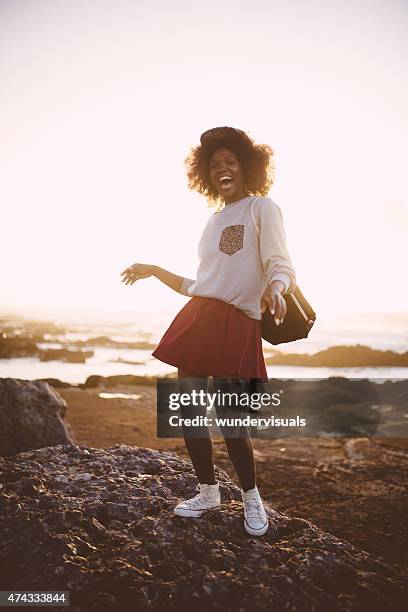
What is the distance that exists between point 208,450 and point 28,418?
108 inches

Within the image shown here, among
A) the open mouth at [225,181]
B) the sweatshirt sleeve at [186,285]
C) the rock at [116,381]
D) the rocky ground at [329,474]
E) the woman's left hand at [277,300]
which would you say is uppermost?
the open mouth at [225,181]

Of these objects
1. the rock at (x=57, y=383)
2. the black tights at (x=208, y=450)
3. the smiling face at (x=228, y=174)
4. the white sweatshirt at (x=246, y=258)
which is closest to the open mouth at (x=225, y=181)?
the smiling face at (x=228, y=174)

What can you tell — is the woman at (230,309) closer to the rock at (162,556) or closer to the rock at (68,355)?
the rock at (162,556)

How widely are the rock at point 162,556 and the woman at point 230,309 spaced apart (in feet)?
0.53

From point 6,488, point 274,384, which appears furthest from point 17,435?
point 274,384

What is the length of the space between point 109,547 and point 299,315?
1511 millimetres

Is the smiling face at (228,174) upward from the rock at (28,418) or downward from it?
upward

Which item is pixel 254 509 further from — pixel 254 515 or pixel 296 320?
pixel 296 320

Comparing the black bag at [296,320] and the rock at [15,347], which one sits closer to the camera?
the black bag at [296,320]

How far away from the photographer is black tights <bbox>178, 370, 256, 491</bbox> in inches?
95.1

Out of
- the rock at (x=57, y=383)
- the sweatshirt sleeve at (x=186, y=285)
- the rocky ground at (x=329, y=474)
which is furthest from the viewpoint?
the rock at (x=57, y=383)

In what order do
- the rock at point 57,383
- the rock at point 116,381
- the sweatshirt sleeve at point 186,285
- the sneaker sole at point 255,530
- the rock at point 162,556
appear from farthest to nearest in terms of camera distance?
1. the rock at point 116,381
2. the rock at point 57,383
3. the sweatshirt sleeve at point 186,285
4. the sneaker sole at point 255,530
5. the rock at point 162,556

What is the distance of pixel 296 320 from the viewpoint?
7.86ft

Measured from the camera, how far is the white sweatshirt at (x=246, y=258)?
2434 mm
